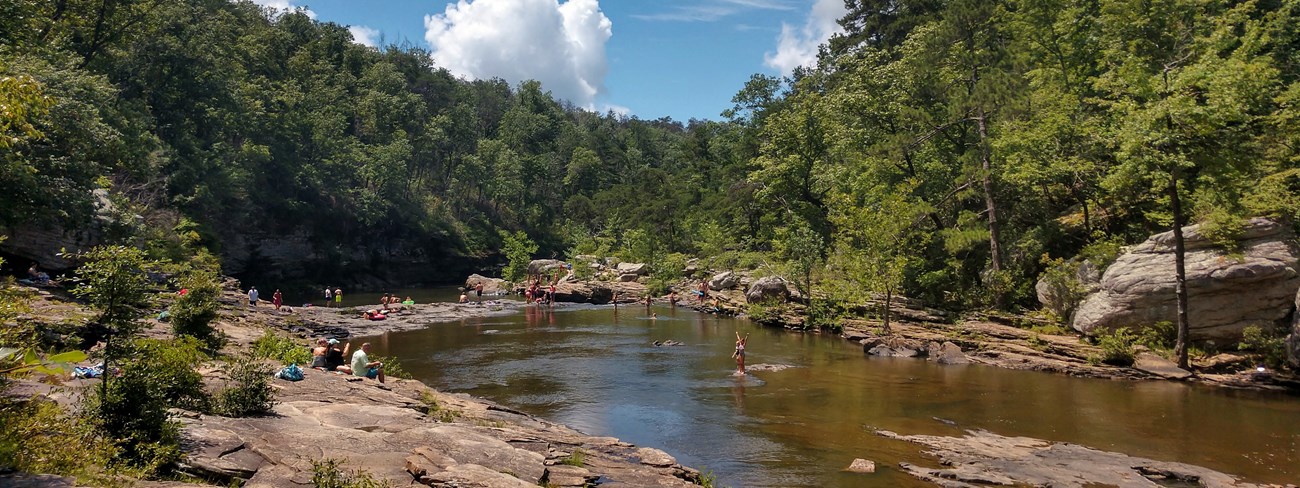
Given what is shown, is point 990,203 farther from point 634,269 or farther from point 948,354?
point 634,269

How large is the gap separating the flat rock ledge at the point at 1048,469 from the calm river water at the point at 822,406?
2.66 ft

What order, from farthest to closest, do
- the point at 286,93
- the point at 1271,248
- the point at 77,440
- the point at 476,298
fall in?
the point at 286,93, the point at 476,298, the point at 1271,248, the point at 77,440

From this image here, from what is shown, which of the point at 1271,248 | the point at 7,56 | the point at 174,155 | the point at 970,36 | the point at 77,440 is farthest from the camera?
the point at 174,155

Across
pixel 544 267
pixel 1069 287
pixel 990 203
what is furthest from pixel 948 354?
pixel 544 267

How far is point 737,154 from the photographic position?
69.1m

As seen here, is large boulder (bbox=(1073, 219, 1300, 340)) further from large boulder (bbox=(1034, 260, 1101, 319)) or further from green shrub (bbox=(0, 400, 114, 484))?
green shrub (bbox=(0, 400, 114, 484))

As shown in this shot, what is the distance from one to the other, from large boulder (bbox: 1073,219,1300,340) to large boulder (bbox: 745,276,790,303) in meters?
18.2

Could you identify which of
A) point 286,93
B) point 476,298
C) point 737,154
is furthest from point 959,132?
point 286,93

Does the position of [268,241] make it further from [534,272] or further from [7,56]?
[7,56]

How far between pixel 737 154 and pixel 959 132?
30675 millimetres

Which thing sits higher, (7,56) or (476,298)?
(7,56)

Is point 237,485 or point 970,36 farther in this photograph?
point 970,36

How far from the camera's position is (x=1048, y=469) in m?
14.3

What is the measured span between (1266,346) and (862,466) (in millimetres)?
17818
